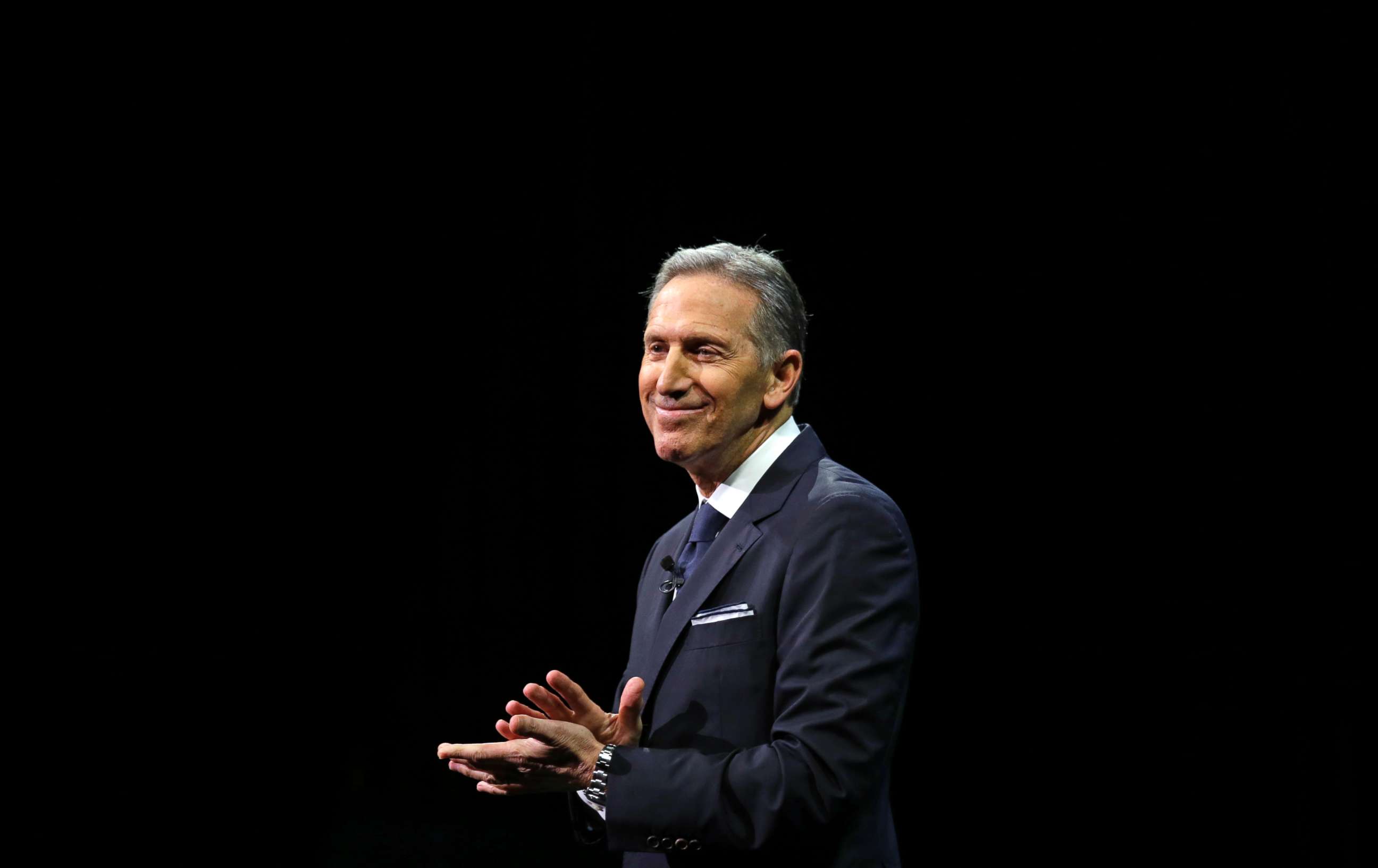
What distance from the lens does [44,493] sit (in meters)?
3.16

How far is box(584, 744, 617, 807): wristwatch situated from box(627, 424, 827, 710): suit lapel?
7.9 inches

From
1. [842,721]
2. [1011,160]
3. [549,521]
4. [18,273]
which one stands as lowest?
[549,521]

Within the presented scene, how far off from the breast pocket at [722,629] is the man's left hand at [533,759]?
9.5 inches

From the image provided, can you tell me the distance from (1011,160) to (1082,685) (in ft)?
5.61

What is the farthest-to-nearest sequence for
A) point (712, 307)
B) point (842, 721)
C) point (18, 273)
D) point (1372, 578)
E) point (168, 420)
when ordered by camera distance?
point (168, 420) → point (18, 273) → point (1372, 578) → point (712, 307) → point (842, 721)

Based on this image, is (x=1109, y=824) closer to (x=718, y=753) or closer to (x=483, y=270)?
(x=718, y=753)

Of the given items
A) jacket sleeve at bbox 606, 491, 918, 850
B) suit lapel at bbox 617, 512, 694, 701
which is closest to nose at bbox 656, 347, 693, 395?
suit lapel at bbox 617, 512, 694, 701

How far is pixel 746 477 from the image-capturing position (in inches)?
71.3

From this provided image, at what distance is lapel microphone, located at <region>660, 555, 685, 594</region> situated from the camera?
5.89 feet

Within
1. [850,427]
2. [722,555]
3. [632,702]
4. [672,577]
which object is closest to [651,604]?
[672,577]

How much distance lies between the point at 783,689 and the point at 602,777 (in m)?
0.29

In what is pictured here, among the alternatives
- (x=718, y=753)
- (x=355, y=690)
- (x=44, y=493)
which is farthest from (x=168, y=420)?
(x=718, y=753)

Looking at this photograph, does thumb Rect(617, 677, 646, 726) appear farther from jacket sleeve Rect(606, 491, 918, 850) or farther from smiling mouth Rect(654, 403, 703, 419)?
smiling mouth Rect(654, 403, 703, 419)

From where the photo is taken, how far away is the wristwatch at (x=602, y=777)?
57.4 inches
